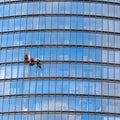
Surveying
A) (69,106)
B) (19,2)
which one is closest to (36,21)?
(19,2)

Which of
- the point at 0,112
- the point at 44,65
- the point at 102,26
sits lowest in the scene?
the point at 0,112

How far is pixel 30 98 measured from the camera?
93.1 metres

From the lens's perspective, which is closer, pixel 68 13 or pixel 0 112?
pixel 0 112

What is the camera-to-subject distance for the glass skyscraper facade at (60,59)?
92500 mm

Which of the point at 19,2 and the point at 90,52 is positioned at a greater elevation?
the point at 19,2

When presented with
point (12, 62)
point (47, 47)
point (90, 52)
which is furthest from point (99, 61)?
point (12, 62)

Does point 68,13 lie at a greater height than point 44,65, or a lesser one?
greater

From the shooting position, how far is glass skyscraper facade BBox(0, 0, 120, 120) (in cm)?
9250

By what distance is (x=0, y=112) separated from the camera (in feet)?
307

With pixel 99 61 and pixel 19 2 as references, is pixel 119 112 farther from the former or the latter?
pixel 19 2

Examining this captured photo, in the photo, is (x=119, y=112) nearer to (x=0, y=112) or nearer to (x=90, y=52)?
(x=90, y=52)

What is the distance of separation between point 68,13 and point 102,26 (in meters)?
7.57

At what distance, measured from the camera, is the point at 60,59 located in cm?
9575

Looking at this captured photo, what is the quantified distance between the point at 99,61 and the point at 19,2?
21450 mm
